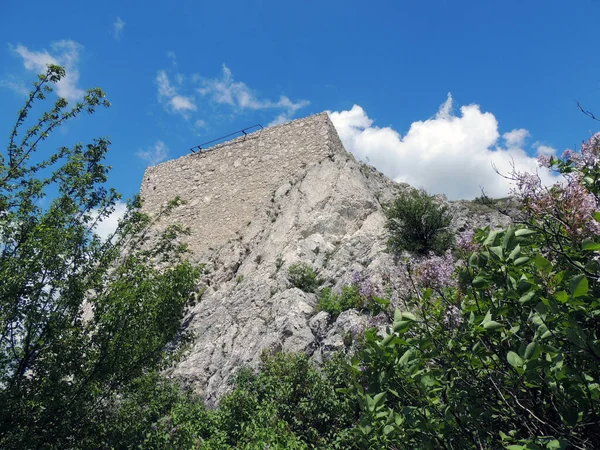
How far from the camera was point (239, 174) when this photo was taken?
59.1 ft

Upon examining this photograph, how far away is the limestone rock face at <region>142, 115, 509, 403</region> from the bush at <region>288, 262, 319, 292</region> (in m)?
0.19

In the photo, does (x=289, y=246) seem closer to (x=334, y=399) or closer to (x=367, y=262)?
(x=367, y=262)

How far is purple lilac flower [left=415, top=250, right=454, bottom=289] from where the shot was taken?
418cm

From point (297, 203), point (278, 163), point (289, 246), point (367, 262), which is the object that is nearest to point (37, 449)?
point (367, 262)

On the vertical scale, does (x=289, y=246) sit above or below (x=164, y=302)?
above

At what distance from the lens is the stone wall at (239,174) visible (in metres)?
16.8

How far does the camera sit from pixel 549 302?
188 cm

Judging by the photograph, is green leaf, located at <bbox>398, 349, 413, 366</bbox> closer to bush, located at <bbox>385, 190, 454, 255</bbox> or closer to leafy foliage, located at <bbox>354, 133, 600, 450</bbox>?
leafy foliage, located at <bbox>354, 133, 600, 450</bbox>

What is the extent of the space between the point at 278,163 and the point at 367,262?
7.53m

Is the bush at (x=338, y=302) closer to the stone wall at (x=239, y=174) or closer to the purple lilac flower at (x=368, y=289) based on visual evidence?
the purple lilac flower at (x=368, y=289)

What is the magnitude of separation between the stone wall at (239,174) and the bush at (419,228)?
529 cm

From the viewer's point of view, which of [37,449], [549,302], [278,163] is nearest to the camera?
[549,302]

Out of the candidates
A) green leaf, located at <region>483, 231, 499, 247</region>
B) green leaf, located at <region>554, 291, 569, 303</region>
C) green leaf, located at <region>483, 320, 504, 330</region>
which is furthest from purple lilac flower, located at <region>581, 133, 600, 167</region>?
green leaf, located at <region>483, 320, 504, 330</region>

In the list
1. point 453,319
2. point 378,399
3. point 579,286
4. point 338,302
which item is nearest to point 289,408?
point 338,302
